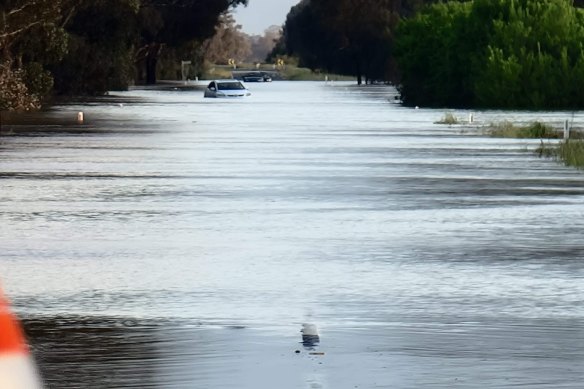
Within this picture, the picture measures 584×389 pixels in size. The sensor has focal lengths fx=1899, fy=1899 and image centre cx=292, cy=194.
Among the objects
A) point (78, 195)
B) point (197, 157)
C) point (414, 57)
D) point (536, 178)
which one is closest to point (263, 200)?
point (78, 195)

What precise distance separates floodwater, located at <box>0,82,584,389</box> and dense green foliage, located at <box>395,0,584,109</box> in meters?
42.9

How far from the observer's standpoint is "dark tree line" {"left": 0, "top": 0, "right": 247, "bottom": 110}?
71438 mm

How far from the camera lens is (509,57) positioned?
7869 centimetres

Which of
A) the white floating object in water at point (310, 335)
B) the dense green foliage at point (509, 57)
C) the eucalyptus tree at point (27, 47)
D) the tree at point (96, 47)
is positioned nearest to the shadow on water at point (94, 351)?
the white floating object in water at point (310, 335)

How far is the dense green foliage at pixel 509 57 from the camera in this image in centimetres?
7919

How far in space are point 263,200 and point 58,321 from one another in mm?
12778

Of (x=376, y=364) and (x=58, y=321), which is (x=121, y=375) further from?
(x=58, y=321)

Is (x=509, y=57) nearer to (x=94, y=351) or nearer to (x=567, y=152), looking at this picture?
(x=567, y=152)

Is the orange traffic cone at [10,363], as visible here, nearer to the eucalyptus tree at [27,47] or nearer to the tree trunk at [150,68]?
the eucalyptus tree at [27,47]

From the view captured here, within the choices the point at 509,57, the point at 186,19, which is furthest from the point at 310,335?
the point at 186,19

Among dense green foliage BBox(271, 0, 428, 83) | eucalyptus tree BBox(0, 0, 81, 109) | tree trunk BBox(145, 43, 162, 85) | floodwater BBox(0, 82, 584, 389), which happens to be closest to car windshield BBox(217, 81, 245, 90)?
eucalyptus tree BBox(0, 0, 81, 109)

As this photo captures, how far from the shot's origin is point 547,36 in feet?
260

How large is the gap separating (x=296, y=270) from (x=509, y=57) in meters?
63.5

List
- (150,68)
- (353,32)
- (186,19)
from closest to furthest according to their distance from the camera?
Answer: (186,19), (353,32), (150,68)
